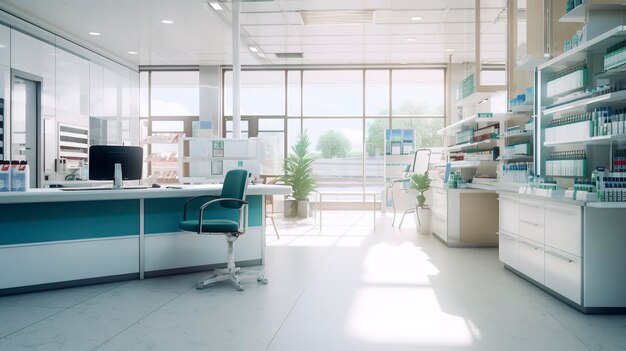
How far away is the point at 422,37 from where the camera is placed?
359 inches

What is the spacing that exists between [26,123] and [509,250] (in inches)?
289

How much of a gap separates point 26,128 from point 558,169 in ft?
25.0

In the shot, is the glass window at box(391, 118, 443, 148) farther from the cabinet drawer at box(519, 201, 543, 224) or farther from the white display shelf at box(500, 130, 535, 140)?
the cabinet drawer at box(519, 201, 543, 224)

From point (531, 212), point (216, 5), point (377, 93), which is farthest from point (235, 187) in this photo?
point (377, 93)

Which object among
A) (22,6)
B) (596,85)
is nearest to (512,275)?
(596,85)

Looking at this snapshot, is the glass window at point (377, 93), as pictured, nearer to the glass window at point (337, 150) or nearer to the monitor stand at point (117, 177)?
the glass window at point (337, 150)

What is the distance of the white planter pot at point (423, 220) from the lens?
771 centimetres

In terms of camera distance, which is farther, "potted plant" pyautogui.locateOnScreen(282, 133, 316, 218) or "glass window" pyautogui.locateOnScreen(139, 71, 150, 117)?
"glass window" pyautogui.locateOnScreen(139, 71, 150, 117)

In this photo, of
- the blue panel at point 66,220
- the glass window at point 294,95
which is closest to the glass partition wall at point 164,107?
the glass window at point 294,95

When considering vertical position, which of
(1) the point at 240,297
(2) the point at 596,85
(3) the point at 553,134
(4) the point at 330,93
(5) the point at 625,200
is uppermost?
(4) the point at 330,93

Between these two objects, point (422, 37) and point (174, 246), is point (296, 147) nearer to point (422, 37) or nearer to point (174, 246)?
point (422, 37)

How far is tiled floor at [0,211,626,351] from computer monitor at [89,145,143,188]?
1.08 metres

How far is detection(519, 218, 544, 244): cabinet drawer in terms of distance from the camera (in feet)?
13.1

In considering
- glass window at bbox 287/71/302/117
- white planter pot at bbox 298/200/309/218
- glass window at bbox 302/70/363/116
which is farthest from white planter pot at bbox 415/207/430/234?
glass window at bbox 287/71/302/117
